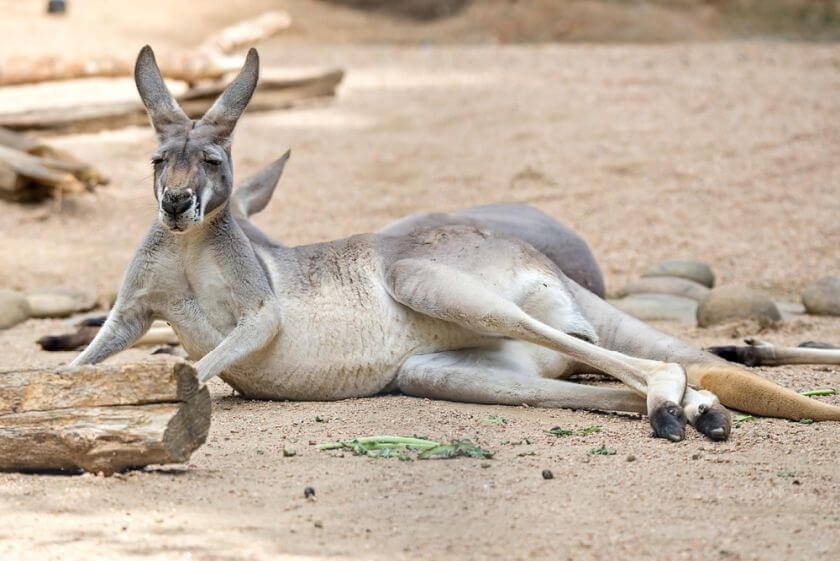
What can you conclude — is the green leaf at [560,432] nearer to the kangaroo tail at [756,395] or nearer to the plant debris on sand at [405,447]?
the plant debris on sand at [405,447]

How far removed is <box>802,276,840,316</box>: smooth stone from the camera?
650cm

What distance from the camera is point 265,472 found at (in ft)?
11.4

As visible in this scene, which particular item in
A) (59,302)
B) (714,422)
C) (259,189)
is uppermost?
(259,189)

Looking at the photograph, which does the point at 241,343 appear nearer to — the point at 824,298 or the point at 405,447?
the point at 405,447

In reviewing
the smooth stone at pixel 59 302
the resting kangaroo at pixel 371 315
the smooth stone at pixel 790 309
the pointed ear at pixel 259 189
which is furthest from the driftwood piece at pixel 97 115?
the resting kangaroo at pixel 371 315

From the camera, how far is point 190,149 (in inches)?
165

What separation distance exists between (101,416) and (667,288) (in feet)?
14.0

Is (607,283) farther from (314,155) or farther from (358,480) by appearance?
(358,480)

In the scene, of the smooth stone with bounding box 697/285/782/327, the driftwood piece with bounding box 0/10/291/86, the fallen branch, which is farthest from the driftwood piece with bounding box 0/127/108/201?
the fallen branch

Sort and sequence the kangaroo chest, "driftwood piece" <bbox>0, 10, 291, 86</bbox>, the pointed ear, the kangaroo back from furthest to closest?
"driftwood piece" <bbox>0, 10, 291, 86</bbox> < the pointed ear < the kangaroo chest < the kangaroo back

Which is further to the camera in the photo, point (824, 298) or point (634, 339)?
point (824, 298)

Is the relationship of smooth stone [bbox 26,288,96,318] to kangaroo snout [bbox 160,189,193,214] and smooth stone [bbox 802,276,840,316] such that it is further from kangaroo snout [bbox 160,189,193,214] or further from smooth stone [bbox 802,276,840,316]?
smooth stone [bbox 802,276,840,316]

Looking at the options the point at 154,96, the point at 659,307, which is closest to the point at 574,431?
the point at 154,96

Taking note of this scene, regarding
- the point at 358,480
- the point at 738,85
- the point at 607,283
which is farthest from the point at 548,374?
the point at 738,85
